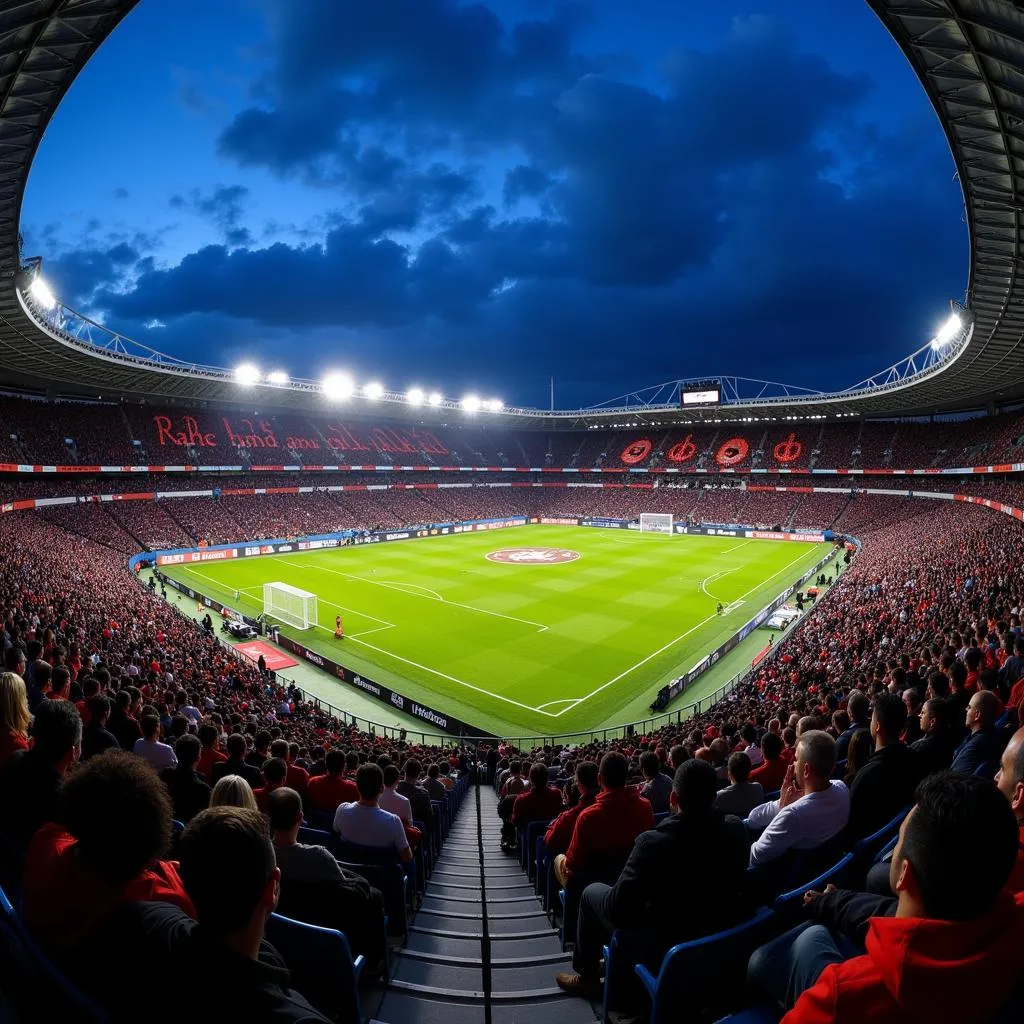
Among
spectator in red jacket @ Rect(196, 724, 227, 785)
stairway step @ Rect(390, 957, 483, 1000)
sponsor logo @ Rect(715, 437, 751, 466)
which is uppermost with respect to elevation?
sponsor logo @ Rect(715, 437, 751, 466)

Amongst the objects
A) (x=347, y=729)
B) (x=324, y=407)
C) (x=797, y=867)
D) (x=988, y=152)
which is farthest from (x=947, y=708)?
(x=324, y=407)

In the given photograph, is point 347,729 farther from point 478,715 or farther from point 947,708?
point 947,708

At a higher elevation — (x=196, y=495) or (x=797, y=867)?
(x=196, y=495)

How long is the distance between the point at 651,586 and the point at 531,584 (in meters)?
8.40

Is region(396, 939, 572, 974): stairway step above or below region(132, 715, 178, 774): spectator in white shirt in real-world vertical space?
below

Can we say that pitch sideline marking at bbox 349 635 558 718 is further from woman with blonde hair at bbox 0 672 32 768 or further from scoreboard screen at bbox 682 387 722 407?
scoreboard screen at bbox 682 387 722 407

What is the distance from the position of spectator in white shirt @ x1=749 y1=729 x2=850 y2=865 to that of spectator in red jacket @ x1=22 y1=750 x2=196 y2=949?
12.6 feet

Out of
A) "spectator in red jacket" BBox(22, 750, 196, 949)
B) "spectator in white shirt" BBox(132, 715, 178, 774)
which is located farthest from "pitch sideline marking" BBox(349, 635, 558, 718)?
"spectator in red jacket" BBox(22, 750, 196, 949)

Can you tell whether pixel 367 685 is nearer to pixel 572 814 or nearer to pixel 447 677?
pixel 447 677

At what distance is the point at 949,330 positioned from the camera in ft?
118

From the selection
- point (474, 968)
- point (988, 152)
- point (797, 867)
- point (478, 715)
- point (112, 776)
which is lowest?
point (478, 715)

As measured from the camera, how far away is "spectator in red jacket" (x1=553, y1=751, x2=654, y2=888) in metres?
5.02

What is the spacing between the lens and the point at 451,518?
77750 millimetres

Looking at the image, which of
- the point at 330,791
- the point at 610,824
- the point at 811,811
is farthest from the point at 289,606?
the point at 811,811
